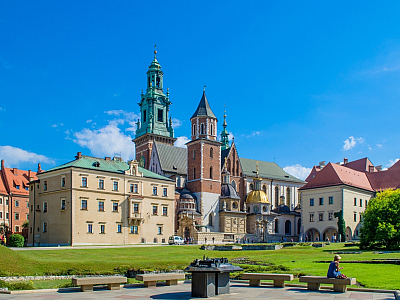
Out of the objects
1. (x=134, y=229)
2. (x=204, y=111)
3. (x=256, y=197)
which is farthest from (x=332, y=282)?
(x=256, y=197)

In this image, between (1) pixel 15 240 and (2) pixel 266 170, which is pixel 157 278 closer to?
(1) pixel 15 240

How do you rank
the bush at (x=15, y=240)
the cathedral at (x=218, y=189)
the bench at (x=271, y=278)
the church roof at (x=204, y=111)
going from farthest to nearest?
the church roof at (x=204, y=111) < the cathedral at (x=218, y=189) < the bush at (x=15, y=240) < the bench at (x=271, y=278)

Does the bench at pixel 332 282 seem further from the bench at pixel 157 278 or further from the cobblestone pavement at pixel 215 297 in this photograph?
the bench at pixel 157 278

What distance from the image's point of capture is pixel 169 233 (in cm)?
6569

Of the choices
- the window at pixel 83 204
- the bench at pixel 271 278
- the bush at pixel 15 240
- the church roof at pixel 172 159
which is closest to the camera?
the bench at pixel 271 278

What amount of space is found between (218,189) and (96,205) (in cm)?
2691

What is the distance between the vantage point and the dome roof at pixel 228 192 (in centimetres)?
8069

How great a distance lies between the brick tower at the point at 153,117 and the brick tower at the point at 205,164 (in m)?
19.0

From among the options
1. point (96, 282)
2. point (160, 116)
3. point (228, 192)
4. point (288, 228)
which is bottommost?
point (288, 228)

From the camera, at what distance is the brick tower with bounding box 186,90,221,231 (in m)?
76.9

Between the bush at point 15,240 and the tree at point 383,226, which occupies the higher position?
the tree at point 383,226

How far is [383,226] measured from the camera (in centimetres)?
3900

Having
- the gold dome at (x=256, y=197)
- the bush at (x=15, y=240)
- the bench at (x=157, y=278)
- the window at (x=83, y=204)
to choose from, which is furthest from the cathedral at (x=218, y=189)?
the bench at (x=157, y=278)

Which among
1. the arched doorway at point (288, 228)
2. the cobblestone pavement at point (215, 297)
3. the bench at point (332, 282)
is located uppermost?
the bench at point (332, 282)
